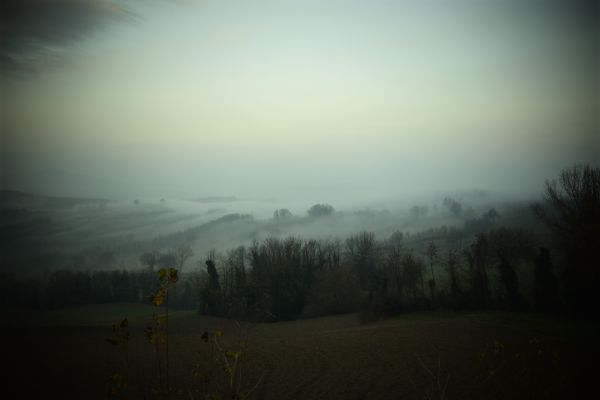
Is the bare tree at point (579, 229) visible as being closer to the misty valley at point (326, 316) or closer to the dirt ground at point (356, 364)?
the misty valley at point (326, 316)

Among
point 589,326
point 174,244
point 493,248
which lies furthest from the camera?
point 174,244

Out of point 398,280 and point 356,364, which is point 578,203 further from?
point 398,280

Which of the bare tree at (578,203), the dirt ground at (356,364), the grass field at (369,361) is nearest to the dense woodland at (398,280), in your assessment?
the bare tree at (578,203)

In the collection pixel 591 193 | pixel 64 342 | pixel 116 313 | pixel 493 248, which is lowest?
pixel 116 313

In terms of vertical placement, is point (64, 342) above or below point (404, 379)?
below

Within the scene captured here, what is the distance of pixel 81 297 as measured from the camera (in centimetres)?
6719

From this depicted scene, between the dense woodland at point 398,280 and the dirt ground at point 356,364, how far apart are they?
25.0 feet

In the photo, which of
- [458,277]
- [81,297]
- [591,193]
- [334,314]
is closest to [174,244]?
[81,297]

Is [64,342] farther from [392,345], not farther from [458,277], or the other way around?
[458,277]

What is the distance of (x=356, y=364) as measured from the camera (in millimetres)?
23500

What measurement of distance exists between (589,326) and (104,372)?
4081 centimetres

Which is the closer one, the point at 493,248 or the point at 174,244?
the point at 493,248

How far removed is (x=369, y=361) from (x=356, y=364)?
1.14m

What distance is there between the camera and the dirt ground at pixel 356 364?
18.1m
